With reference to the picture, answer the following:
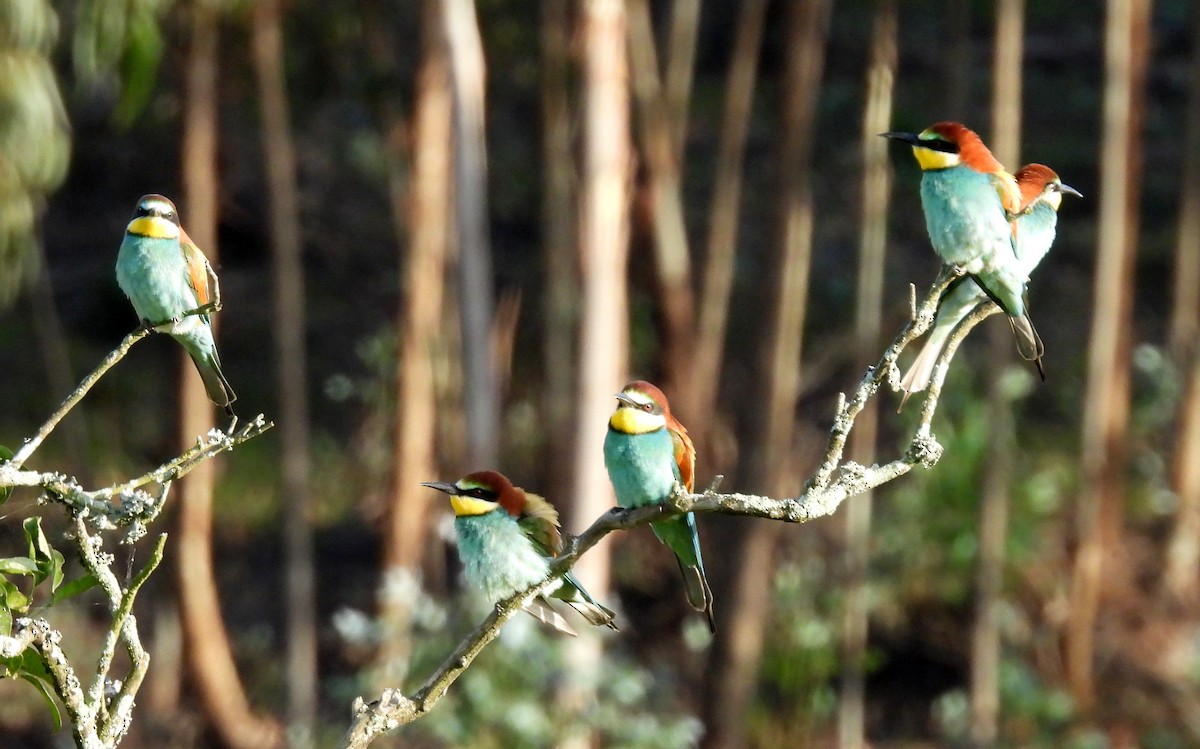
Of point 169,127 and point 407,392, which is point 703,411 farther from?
point 169,127

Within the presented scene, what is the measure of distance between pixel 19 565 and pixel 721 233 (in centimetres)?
618

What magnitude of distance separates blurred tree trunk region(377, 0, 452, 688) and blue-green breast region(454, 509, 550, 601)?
162 inches

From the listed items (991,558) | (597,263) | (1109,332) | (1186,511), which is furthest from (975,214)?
(1186,511)

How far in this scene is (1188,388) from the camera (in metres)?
8.16

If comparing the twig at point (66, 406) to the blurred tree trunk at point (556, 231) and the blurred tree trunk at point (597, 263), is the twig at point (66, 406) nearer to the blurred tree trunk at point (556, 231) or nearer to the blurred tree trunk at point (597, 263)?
the blurred tree trunk at point (597, 263)

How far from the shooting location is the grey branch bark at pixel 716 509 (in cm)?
155

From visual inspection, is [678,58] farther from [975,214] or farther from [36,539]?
[36,539]

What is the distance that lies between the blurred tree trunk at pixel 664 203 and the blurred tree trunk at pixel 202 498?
1984 millimetres

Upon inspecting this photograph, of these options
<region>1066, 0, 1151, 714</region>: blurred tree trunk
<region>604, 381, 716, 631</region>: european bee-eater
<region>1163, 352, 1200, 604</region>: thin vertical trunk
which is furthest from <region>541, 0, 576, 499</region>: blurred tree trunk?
<region>604, 381, 716, 631</region>: european bee-eater

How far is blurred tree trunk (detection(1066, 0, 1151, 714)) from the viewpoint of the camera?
23.1 ft

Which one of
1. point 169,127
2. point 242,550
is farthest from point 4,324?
point 242,550

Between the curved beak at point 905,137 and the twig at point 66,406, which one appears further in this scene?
the curved beak at point 905,137

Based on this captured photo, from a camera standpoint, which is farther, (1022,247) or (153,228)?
(153,228)

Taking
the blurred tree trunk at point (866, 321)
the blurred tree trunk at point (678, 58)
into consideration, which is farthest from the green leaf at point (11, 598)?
the blurred tree trunk at point (678, 58)
